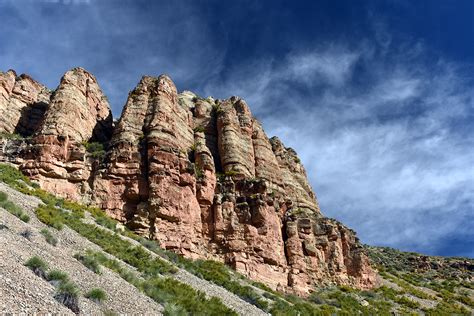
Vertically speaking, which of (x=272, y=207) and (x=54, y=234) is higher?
(x=272, y=207)

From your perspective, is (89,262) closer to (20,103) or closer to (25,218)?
(25,218)

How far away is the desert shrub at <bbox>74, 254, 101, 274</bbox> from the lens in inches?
734

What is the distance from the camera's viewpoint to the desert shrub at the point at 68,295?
43.2 ft

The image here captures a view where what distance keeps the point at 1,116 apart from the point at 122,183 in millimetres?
15942

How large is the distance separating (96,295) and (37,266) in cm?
221

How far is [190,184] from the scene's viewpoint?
40.3m

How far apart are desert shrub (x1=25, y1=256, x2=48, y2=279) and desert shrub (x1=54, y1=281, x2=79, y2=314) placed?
97 centimetres

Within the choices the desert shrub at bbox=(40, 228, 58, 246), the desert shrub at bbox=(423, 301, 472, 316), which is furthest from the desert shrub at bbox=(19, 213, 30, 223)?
the desert shrub at bbox=(423, 301, 472, 316)

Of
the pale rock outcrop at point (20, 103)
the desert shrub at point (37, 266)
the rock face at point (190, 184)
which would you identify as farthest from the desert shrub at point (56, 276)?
the pale rock outcrop at point (20, 103)

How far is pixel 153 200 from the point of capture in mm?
37188

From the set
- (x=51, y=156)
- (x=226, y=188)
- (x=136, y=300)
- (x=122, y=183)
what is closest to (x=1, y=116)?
(x=51, y=156)

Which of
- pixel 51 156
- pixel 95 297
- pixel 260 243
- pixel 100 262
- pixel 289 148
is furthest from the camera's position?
pixel 289 148

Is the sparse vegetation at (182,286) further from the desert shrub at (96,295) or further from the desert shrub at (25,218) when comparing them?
the desert shrub at (25,218)

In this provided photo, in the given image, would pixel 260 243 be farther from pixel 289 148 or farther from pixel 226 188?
pixel 289 148
